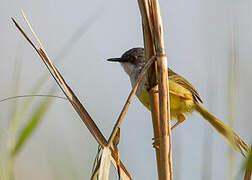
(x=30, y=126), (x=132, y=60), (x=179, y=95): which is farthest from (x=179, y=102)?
(x=30, y=126)

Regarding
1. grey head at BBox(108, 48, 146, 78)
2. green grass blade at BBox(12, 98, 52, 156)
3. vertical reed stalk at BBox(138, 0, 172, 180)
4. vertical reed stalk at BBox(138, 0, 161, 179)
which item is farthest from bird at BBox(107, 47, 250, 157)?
green grass blade at BBox(12, 98, 52, 156)

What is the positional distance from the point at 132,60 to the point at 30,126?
2232 millimetres

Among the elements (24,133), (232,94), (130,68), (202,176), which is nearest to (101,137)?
(24,133)

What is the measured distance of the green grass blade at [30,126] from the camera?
1.34 metres

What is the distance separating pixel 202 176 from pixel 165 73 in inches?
16.9

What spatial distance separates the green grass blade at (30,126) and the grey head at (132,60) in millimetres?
1924

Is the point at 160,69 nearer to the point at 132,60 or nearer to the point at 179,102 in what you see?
the point at 179,102

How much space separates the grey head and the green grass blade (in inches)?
75.8

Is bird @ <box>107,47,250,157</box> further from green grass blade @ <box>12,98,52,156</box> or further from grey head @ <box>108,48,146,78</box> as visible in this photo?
green grass blade @ <box>12,98,52,156</box>

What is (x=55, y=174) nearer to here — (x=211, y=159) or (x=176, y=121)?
(x=211, y=159)

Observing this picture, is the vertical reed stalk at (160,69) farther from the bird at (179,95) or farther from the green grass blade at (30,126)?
the bird at (179,95)

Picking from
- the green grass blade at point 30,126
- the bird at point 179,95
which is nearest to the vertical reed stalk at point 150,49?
the green grass blade at point 30,126

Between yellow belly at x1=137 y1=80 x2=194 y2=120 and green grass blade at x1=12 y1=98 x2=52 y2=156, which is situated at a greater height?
green grass blade at x1=12 y1=98 x2=52 y2=156

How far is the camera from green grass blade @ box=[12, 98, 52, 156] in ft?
4.40
